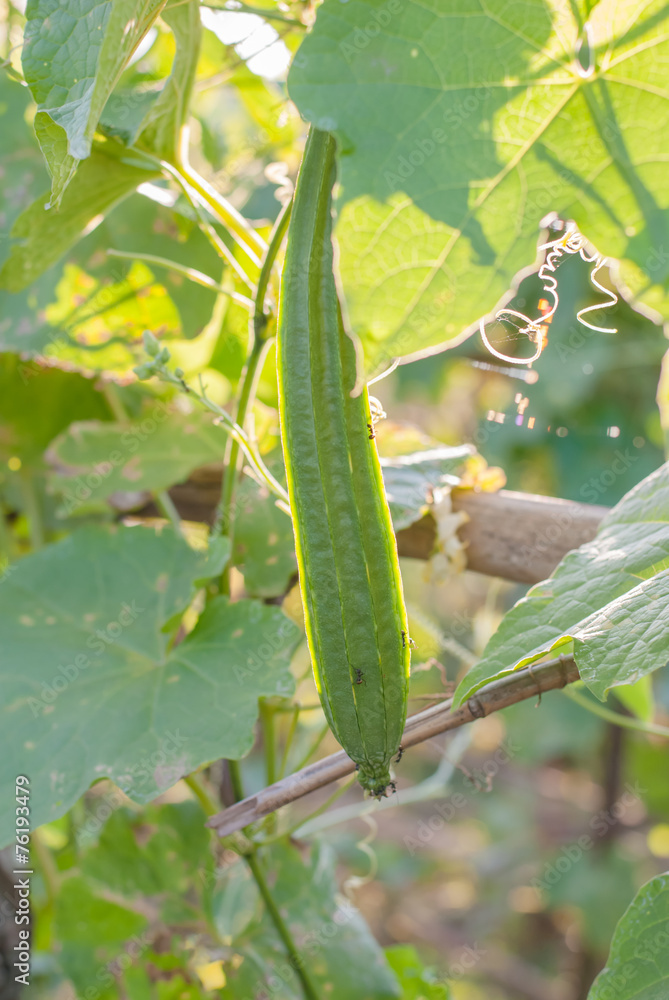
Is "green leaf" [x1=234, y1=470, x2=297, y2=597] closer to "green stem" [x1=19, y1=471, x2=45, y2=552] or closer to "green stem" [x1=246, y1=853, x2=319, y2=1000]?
"green stem" [x1=246, y1=853, x2=319, y2=1000]

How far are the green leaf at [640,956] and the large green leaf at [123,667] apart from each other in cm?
34

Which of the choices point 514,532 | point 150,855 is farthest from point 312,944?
point 514,532

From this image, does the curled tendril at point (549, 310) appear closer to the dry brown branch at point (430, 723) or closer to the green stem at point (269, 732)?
the dry brown branch at point (430, 723)

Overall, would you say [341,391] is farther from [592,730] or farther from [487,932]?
[487,932]

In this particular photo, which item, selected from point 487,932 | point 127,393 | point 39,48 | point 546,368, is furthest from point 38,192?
point 487,932

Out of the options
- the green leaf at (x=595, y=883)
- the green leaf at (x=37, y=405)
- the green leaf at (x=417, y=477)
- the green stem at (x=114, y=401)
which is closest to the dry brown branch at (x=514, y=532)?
the green leaf at (x=417, y=477)

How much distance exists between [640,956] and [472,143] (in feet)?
1.94

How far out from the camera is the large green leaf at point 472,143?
45 cm

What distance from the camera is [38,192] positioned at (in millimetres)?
1051

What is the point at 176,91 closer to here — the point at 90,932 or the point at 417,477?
the point at 417,477

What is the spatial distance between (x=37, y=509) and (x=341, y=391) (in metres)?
0.82

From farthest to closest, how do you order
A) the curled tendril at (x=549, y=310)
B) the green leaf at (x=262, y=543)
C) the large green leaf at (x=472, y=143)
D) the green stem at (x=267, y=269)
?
1. the green leaf at (x=262, y=543)
2. the green stem at (x=267, y=269)
3. the curled tendril at (x=549, y=310)
4. the large green leaf at (x=472, y=143)

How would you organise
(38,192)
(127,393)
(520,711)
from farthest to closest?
1. (520,711)
2. (127,393)
3. (38,192)

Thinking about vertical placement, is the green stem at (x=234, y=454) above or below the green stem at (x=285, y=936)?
above
